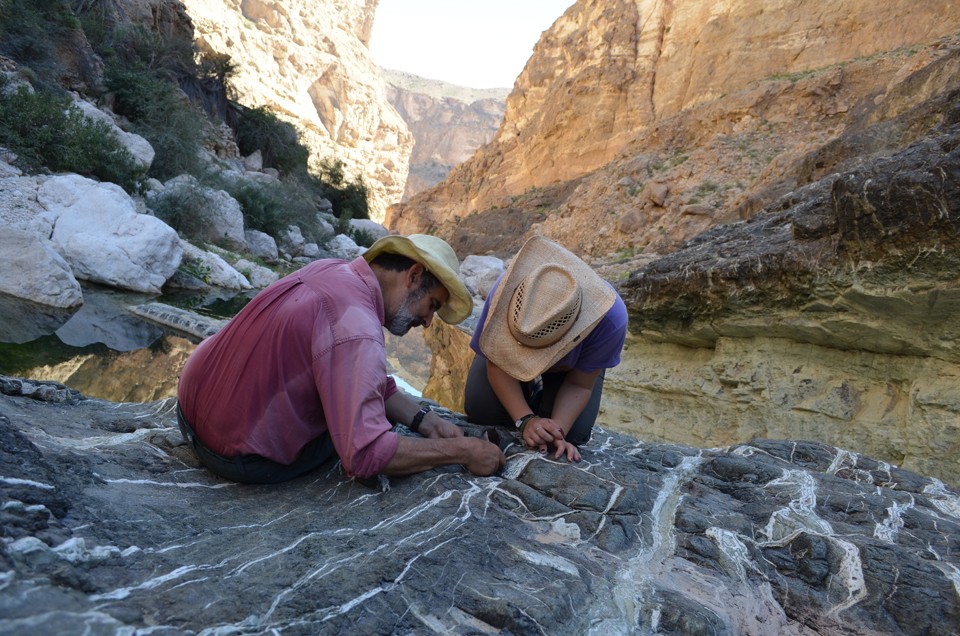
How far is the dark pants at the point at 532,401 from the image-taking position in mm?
2416

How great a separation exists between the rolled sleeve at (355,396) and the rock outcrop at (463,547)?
0.68ft

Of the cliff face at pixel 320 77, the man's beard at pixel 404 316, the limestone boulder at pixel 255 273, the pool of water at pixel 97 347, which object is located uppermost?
the cliff face at pixel 320 77

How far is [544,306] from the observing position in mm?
2016

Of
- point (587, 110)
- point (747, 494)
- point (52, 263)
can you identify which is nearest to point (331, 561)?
point (747, 494)

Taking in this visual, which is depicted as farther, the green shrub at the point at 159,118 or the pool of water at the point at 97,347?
the green shrub at the point at 159,118

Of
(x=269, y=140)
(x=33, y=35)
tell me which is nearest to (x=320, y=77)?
(x=269, y=140)

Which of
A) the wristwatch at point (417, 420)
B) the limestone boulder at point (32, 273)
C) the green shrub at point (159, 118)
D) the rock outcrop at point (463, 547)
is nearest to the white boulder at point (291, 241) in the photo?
the green shrub at point (159, 118)

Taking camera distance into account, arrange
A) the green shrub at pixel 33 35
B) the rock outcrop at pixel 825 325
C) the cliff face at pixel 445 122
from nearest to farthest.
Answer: the rock outcrop at pixel 825 325 → the green shrub at pixel 33 35 → the cliff face at pixel 445 122

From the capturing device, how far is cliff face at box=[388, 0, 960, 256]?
1520 cm

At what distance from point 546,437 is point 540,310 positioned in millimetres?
501

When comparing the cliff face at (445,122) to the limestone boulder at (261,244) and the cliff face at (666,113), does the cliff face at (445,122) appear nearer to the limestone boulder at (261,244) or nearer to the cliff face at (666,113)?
the cliff face at (666,113)

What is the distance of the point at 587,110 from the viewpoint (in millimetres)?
25984

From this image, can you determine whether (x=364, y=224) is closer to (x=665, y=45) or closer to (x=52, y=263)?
(x=665, y=45)

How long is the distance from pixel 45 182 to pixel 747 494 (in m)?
9.09
